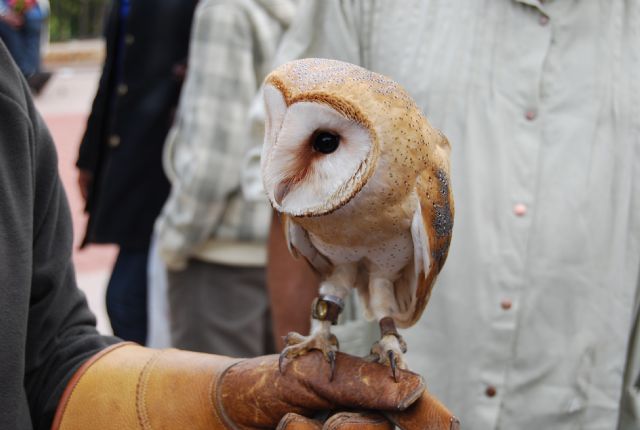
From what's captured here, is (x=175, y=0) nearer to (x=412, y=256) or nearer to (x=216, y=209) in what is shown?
(x=216, y=209)

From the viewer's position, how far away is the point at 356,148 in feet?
3.94

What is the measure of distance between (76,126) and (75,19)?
715 cm

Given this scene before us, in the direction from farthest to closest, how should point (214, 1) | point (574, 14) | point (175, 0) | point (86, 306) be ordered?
point (175, 0) → point (214, 1) → point (574, 14) → point (86, 306)

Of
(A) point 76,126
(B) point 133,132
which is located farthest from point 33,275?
(A) point 76,126

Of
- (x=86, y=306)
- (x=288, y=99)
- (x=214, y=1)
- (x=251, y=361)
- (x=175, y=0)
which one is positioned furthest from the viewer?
(x=175, y=0)

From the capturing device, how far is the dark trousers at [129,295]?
3.34 m

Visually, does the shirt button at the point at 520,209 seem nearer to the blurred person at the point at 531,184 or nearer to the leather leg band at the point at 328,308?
the blurred person at the point at 531,184

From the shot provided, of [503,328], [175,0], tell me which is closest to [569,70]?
[503,328]

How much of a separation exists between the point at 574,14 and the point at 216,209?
60.6 inches

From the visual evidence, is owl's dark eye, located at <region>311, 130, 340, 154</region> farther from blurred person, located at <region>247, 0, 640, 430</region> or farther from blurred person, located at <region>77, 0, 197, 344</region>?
blurred person, located at <region>77, 0, 197, 344</region>

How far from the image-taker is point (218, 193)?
2.91 meters

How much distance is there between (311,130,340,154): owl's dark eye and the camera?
1215 millimetres

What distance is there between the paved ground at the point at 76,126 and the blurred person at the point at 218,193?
896 millimetres

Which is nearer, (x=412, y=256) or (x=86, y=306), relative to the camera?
(x=412, y=256)
